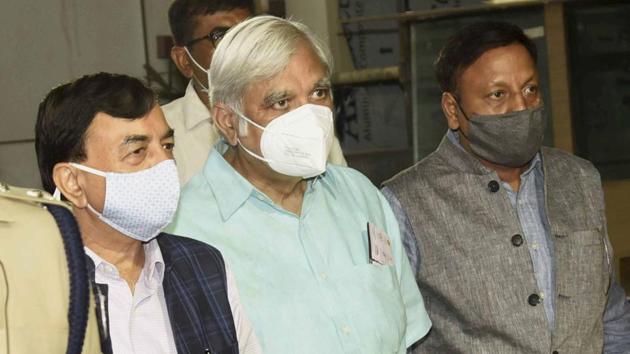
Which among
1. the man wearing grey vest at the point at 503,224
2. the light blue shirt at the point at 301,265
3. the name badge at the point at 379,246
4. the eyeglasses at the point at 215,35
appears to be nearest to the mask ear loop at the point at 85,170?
the light blue shirt at the point at 301,265

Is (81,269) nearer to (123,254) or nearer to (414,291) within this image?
(123,254)

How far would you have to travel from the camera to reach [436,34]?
17.0ft

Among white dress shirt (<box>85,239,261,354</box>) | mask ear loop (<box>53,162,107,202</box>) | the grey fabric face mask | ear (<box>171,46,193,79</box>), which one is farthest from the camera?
ear (<box>171,46,193,79</box>)

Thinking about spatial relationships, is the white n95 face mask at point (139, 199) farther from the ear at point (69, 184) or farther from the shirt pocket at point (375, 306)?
the shirt pocket at point (375, 306)

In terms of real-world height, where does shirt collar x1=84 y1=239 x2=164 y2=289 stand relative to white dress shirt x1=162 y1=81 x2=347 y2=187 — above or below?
below

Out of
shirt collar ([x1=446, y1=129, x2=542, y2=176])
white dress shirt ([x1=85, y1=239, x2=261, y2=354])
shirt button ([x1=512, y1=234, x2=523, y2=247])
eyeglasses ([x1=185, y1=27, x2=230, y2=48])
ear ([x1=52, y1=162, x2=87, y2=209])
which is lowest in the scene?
shirt button ([x1=512, y1=234, x2=523, y2=247])

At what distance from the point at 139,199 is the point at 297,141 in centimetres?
49

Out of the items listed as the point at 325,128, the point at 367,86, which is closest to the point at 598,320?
the point at 325,128

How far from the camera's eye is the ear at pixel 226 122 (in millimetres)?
3039

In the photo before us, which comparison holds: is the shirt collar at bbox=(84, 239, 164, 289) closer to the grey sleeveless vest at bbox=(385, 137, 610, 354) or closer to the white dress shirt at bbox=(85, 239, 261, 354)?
the white dress shirt at bbox=(85, 239, 261, 354)

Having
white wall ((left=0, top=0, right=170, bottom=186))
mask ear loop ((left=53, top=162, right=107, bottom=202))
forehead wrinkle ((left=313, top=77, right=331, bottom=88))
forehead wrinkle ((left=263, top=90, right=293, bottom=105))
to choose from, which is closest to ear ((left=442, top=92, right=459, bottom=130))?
forehead wrinkle ((left=313, top=77, right=331, bottom=88))

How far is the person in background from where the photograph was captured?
13.5ft

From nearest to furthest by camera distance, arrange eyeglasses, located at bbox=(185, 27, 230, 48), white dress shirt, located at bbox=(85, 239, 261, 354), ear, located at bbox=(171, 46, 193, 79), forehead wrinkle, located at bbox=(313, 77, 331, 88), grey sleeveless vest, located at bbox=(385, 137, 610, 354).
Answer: white dress shirt, located at bbox=(85, 239, 261, 354), forehead wrinkle, located at bbox=(313, 77, 331, 88), grey sleeveless vest, located at bbox=(385, 137, 610, 354), eyeglasses, located at bbox=(185, 27, 230, 48), ear, located at bbox=(171, 46, 193, 79)

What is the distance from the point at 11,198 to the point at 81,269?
0.16 meters
